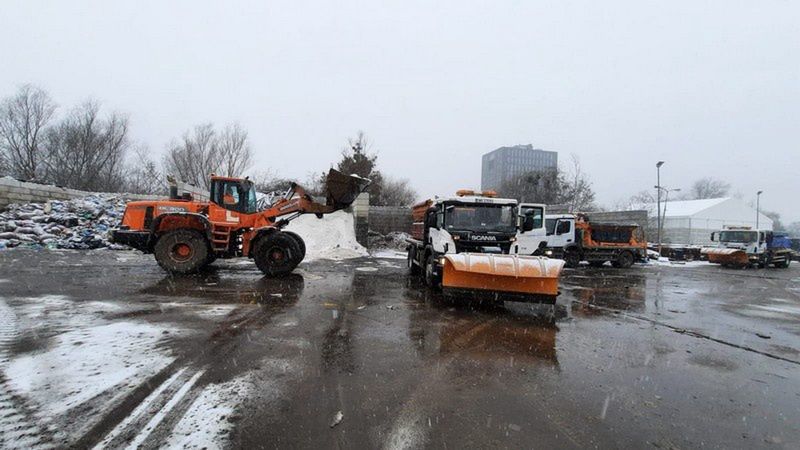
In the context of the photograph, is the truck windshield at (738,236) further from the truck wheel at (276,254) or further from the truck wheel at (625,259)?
the truck wheel at (276,254)

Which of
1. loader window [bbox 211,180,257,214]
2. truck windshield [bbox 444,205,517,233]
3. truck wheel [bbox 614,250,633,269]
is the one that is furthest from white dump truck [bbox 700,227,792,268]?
loader window [bbox 211,180,257,214]

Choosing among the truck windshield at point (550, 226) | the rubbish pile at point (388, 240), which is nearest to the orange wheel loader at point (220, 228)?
the truck windshield at point (550, 226)

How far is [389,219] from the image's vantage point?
80.4ft

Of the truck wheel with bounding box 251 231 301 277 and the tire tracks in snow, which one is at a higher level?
the truck wheel with bounding box 251 231 301 277

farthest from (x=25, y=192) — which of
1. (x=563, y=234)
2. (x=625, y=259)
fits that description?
(x=625, y=259)

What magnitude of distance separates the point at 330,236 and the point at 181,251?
32.0 feet

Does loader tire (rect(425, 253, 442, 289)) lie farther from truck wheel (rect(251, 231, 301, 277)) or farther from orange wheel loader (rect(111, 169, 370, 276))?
truck wheel (rect(251, 231, 301, 277))

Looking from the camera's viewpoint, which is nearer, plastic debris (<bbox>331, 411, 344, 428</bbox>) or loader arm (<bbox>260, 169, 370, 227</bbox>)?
plastic debris (<bbox>331, 411, 344, 428</bbox>)

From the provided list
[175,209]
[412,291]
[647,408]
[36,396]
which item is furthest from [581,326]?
[175,209]

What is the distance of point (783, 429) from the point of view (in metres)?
3.47

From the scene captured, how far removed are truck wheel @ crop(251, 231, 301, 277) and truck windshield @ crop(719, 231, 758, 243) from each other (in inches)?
931

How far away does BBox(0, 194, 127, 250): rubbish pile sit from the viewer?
54.4 ft

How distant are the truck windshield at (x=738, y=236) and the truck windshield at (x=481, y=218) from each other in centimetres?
2062

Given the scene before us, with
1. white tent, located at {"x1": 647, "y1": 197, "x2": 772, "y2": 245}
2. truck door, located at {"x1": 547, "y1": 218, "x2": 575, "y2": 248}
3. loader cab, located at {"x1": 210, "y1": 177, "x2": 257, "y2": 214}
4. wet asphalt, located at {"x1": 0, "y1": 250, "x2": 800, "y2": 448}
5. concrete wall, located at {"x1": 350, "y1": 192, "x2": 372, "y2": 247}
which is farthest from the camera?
white tent, located at {"x1": 647, "y1": 197, "x2": 772, "y2": 245}
